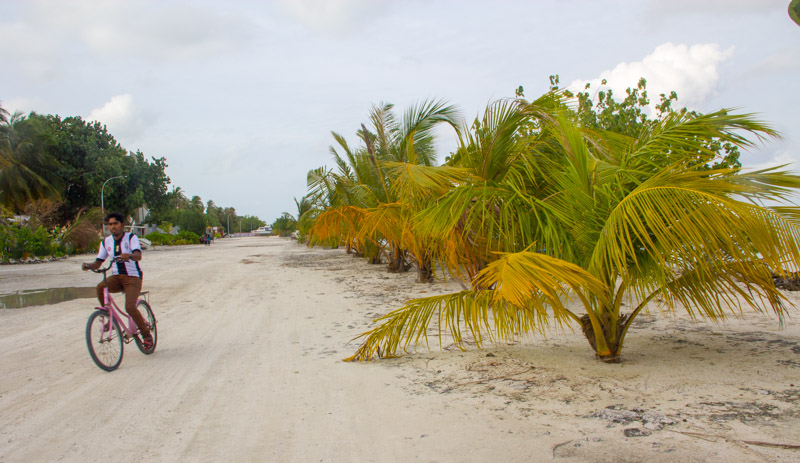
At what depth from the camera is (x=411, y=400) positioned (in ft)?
12.7

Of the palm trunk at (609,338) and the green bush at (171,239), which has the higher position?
the green bush at (171,239)

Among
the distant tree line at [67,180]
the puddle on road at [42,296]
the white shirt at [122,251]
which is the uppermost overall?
the distant tree line at [67,180]

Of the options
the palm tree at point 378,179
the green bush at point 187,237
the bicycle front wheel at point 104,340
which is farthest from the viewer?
the green bush at point 187,237

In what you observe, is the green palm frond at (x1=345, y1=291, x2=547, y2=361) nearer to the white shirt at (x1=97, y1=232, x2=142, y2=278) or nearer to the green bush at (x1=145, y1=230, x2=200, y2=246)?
the white shirt at (x1=97, y1=232, x2=142, y2=278)

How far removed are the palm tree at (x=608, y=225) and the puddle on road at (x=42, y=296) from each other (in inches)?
343

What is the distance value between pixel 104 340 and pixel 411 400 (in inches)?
129

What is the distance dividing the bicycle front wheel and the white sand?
5.6 inches

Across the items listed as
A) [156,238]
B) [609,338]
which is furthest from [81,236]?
[609,338]

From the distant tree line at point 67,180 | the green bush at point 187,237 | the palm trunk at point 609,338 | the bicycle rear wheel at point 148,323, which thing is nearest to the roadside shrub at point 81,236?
the distant tree line at point 67,180

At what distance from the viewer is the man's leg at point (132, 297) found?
17.3 ft

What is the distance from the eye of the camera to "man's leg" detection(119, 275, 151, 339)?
526 centimetres

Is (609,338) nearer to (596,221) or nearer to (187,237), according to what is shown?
(596,221)

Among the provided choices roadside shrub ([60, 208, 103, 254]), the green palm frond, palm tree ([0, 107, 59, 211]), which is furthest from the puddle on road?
palm tree ([0, 107, 59, 211])

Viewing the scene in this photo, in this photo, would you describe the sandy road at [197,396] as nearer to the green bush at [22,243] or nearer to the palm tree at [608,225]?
the palm tree at [608,225]
